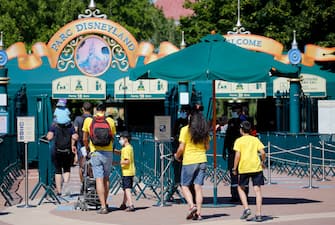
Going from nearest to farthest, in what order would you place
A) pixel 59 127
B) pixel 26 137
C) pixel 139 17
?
pixel 26 137 < pixel 59 127 < pixel 139 17

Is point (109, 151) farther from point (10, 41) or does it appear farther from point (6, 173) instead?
point (10, 41)

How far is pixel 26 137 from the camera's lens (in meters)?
16.3

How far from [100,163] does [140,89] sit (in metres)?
15.7

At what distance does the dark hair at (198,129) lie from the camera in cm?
1408

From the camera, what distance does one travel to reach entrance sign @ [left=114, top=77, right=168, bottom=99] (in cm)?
3015

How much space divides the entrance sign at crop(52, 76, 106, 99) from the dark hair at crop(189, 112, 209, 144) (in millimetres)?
15794

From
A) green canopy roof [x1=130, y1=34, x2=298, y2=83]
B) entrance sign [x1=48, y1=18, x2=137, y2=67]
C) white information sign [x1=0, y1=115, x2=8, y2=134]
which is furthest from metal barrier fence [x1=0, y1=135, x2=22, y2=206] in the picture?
entrance sign [x1=48, y1=18, x2=137, y2=67]

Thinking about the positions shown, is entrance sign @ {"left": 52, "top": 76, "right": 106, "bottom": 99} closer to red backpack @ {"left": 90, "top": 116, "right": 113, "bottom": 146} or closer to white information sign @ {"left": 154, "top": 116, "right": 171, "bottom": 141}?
white information sign @ {"left": 154, "top": 116, "right": 171, "bottom": 141}

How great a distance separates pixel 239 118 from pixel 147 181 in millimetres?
3087

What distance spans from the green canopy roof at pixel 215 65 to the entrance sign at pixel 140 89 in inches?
535

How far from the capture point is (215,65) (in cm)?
1548

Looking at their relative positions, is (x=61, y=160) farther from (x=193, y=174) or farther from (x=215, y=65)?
(x=193, y=174)

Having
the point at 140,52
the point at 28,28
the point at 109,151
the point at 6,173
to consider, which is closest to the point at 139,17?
the point at 28,28

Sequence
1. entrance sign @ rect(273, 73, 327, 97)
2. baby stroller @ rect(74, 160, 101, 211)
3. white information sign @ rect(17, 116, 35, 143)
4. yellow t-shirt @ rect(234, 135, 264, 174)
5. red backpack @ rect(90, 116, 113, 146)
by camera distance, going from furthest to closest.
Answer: entrance sign @ rect(273, 73, 327, 97)
white information sign @ rect(17, 116, 35, 143)
baby stroller @ rect(74, 160, 101, 211)
red backpack @ rect(90, 116, 113, 146)
yellow t-shirt @ rect(234, 135, 264, 174)
